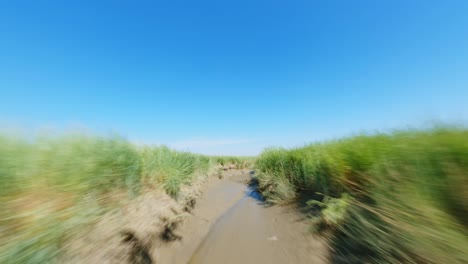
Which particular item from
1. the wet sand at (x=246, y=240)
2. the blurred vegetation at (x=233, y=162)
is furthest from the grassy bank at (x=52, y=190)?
the blurred vegetation at (x=233, y=162)

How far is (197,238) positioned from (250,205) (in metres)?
3.33

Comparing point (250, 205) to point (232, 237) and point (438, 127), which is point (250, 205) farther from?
point (438, 127)

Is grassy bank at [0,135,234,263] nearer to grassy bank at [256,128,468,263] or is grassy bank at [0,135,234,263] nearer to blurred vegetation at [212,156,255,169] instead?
grassy bank at [256,128,468,263]

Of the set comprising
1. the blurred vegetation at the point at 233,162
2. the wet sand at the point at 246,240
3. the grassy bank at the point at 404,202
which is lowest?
the wet sand at the point at 246,240

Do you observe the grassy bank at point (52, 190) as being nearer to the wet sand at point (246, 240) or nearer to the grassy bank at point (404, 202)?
the wet sand at point (246, 240)

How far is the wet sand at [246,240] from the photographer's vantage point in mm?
3461

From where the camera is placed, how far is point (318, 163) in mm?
4965

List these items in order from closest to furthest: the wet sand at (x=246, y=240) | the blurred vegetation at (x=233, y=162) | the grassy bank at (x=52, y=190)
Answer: the grassy bank at (x=52, y=190) → the wet sand at (x=246, y=240) → the blurred vegetation at (x=233, y=162)

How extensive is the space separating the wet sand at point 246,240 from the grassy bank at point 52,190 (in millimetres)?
1462

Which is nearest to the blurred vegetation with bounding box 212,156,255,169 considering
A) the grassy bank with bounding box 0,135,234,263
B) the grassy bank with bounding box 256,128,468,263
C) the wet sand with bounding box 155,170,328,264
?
the wet sand with bounding box 155,170,328,264

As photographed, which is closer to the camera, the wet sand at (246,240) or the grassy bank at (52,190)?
the grassy bank at (52,190)

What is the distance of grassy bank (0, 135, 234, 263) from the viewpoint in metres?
1.79

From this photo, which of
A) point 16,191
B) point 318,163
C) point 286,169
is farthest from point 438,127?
point 286,169

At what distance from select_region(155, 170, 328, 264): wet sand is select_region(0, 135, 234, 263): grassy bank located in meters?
1.46
